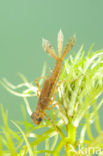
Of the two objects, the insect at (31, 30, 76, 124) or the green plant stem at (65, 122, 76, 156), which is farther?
the insect at (31, 30, 76, 124)

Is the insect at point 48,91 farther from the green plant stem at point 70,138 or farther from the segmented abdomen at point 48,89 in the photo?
the green plant stem at point 70,138

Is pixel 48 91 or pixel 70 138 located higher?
pixel 48 91

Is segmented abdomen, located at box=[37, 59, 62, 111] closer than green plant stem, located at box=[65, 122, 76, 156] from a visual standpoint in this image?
No

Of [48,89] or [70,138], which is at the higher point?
[48,89]

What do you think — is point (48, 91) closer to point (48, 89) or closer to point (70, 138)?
point (48, 89)

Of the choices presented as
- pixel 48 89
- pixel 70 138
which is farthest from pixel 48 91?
pixel 70 138

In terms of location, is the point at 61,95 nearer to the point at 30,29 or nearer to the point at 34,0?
the point at 30,29

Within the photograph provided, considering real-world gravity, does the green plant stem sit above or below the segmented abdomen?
below

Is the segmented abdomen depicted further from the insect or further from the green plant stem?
the green plant stem

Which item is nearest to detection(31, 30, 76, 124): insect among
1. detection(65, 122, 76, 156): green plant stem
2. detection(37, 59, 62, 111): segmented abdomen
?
detection(37, 59, 62, 111): segmented abdomen

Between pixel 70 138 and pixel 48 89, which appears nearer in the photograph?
pixel 70 138

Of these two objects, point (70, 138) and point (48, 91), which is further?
point (48, 91)
